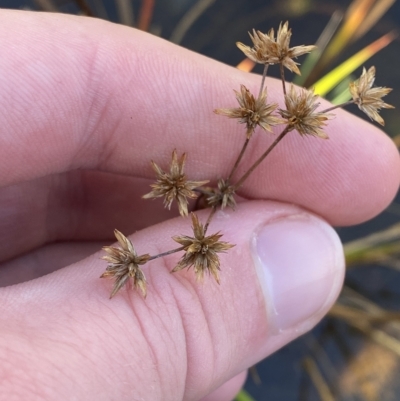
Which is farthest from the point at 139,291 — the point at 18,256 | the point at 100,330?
the point at 18,256

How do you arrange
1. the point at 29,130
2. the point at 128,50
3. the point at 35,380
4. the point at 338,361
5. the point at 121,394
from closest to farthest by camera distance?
the point at 35,380
the point at 121,394
the point at 29,130
the point at 128,50
the point at 338,361

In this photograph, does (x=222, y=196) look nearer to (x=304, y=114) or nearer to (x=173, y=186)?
(x=173, y=186)

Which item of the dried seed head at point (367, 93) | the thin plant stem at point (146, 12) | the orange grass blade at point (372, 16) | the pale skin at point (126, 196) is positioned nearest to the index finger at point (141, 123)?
the pale skin at point (126, 196)

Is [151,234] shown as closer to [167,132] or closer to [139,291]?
[139,291]

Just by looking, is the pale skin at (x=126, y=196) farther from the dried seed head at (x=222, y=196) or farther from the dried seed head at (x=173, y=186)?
the dried seed head at (x=173, y=186)

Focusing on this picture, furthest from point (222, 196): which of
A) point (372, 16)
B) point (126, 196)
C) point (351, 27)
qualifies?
point (372, 16)

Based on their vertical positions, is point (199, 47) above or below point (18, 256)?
above
